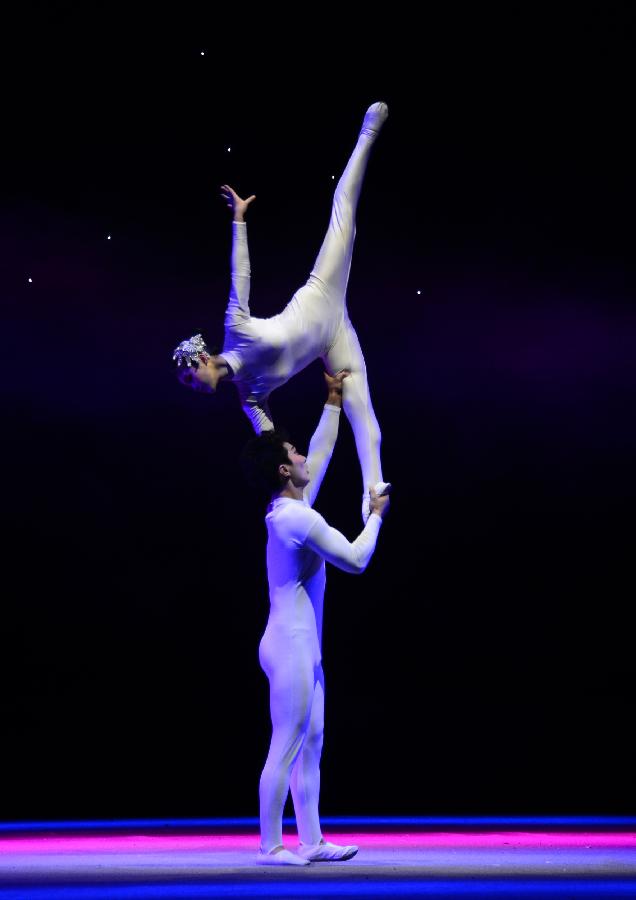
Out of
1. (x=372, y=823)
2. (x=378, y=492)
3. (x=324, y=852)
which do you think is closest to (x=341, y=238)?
(x=378, y=492)

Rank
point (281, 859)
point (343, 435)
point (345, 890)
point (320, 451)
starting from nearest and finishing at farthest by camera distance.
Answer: point (345, 890) → point (281, 859) → point (320, 451) → point (343, 435)

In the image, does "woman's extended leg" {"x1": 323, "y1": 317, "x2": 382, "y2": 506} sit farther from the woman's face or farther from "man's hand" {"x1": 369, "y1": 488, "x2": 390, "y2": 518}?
the woman's face

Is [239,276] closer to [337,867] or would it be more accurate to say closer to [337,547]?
[337,547]

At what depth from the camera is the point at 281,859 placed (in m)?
3.68

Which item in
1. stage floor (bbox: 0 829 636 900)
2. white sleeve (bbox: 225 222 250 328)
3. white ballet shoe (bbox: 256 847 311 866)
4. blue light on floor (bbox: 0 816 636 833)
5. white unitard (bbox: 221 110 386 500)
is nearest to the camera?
stage floor (bbox: 0 829 636 900)

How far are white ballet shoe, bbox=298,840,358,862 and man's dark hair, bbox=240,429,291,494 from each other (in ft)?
3.84

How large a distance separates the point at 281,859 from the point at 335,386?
69.9 inches

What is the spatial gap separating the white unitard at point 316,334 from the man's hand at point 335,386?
3cm

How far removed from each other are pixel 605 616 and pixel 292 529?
3079 mm

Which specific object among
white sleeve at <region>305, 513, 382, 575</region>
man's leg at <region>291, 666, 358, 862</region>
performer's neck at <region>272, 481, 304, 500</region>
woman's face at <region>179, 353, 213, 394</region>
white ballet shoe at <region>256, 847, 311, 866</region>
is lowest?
white ballet shoe at <region>256, 847, 311, 866</region>

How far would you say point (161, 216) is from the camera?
6016mm

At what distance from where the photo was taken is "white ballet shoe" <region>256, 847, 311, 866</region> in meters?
3.65

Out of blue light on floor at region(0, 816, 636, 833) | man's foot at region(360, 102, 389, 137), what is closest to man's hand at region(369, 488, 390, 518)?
Result: man's foot at region(360, 102, 389, 137)

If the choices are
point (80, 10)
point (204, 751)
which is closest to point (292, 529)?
point (204, 751)
